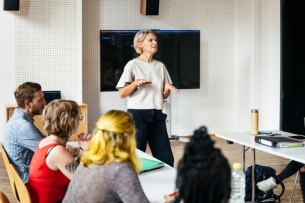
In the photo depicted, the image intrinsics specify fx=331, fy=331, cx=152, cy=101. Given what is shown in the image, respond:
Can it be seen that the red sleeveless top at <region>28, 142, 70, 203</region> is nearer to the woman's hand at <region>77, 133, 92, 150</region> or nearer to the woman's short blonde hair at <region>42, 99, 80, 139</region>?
the woman's short blonde hair at <region>42, 99, 80, 139</region>

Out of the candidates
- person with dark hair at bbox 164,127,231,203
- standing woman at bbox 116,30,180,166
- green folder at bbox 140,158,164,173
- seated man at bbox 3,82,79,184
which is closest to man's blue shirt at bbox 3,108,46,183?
seated man at bbox 3,82,79,184

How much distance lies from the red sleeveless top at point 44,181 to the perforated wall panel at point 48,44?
3.55m

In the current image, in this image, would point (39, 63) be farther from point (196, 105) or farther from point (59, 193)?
point (59, 193)

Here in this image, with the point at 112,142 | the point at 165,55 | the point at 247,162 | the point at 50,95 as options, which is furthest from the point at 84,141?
the point at 165,55

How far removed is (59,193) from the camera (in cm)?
171

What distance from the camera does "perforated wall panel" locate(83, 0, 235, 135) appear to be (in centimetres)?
559

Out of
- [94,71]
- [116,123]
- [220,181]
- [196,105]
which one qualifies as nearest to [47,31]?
[94,71]

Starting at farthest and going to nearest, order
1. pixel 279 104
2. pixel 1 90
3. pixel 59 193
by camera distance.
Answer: pixel 279 104
pixel 1 90
pixel 59 193

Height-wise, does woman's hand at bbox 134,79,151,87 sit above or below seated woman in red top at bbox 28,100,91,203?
above

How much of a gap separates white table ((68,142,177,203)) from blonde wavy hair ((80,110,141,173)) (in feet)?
1.10

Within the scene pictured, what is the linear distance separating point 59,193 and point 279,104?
4.56m

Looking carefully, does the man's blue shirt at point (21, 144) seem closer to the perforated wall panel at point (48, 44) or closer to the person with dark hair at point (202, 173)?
the person with dark hair at point (202, 173)

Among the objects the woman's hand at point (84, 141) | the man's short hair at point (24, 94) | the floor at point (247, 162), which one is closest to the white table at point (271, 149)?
the floor at point (247, 162)

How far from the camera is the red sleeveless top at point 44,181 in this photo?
5.33 feet
